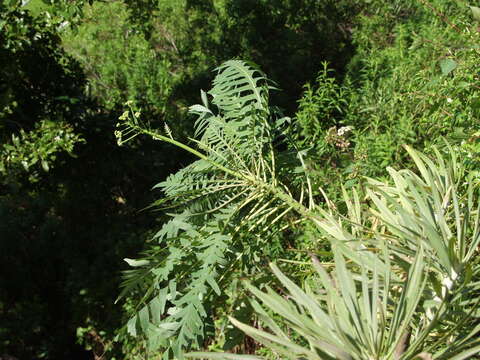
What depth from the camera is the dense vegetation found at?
0.91 metres

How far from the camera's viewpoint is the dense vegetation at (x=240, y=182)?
0.91 meters

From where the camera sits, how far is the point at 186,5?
5562mm

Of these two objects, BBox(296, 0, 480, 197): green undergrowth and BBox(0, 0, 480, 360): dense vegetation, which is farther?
BBox(296, 0, 480, 197): green undergrowth

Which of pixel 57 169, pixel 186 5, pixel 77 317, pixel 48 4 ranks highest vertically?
pixel 186 5

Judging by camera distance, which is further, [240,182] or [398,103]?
[398,103]

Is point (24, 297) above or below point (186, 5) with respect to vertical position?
below

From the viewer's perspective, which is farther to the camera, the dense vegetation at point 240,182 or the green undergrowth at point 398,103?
the green undergrowth at point 398,103

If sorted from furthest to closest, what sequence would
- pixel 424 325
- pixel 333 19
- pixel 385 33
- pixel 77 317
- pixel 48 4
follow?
pixel 333 19 < pixel 385 33 < pixel 77 317 < pixel 48 4 < pixel 424 325

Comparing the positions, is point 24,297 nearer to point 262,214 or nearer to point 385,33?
point 262,214

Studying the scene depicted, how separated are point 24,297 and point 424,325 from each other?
334 cm

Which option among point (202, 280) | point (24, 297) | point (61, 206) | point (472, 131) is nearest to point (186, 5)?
point (61, 206)

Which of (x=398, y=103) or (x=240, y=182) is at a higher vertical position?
(x=398, y=103)

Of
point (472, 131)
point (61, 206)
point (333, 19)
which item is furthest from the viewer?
point (333, 19)

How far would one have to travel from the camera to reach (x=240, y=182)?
4.29 ft
